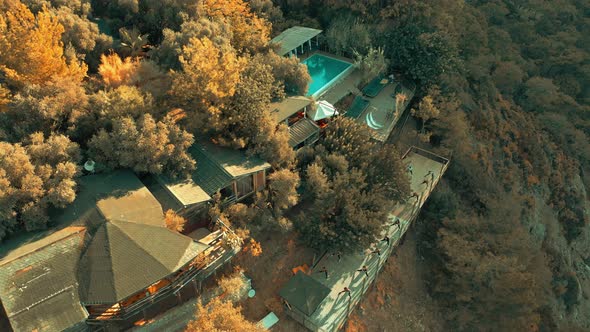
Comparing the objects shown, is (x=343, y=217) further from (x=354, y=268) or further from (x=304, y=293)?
(x=304, y=293)

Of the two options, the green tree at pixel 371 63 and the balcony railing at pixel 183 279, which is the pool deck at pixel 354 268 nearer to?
the balcony railing at pixel 183 279

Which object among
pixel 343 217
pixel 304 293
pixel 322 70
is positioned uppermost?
pixel 322 70

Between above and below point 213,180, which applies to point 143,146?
above

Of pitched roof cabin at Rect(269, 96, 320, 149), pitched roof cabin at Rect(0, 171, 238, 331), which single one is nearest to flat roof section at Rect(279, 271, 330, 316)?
pitched roof cabin at Rect(0, 171, 238, 331)

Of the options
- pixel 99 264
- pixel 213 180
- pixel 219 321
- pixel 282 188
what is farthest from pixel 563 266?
pixel 99 264

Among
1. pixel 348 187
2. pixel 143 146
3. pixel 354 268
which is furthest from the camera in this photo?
pixel 348 187

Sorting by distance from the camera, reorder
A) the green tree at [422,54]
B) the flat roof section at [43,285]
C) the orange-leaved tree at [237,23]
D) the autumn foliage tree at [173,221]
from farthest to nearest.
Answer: the green tree at [422,54] → the orange-leaved tree at [237,23] → the autumn foliage tree at [173,221] → the flat roof section at [43,285]

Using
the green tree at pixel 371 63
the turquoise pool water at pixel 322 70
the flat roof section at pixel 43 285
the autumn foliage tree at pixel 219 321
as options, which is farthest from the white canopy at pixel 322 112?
the flat roof section at pixel 43 285
